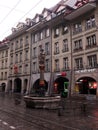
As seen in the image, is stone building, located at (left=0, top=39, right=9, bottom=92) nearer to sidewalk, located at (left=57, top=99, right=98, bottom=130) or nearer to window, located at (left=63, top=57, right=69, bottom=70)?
window, located at (left=63, top=57, right=69, bottom=70)

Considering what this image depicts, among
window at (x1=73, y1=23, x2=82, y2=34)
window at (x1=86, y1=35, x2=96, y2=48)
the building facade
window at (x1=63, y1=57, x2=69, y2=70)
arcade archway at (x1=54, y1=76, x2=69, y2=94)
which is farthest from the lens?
arcade archway at (x1=54, y1=76, x2=69, y2=94)

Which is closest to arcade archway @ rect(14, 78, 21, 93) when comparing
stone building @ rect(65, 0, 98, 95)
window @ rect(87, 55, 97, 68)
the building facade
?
the building facade

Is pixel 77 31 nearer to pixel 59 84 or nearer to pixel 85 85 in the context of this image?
pixel 85 85

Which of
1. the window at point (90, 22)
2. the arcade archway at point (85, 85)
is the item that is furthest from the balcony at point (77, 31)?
the arcade archway at point (85, 85)

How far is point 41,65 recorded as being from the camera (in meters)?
18.2

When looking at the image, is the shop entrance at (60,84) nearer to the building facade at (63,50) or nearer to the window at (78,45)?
the building facade at (63,50)

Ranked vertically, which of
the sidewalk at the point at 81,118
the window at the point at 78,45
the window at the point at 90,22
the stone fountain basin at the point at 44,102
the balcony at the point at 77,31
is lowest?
the sidewalk at the point at 81,118

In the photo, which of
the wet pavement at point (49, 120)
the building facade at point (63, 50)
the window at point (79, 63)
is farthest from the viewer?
the window at point (79, 63)

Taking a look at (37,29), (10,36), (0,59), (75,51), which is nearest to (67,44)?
(75,51)

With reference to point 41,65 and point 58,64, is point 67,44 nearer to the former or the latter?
point 58,64

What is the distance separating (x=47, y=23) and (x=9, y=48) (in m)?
18.0

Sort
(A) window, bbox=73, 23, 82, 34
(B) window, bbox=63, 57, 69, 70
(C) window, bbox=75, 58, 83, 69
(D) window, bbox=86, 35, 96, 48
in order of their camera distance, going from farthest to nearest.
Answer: (B) window, bbox=63, 57, 69, 70, (A) window, bbox=73, 23, 82, 34, (C) window, bbox=75, 58, 83, 69, (D) window, bbox=86, 35, 96, 48

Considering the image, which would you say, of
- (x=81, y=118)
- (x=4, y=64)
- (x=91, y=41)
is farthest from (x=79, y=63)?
(x=4, y=64)

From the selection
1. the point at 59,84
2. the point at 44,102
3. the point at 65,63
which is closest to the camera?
the point at 44,102
